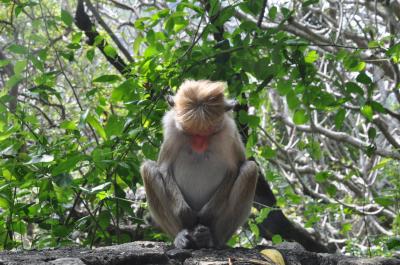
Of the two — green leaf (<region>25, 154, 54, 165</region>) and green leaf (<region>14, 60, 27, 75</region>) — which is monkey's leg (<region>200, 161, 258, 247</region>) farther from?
green leaf (<region>14, 60, 27, 75</region>)

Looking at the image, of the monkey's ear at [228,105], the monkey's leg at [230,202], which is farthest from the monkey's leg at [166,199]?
the monkey's ear at [228,105]

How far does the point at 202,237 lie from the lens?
484cm

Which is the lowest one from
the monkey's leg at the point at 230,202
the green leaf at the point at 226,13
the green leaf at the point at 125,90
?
the monkey's leg at the point at 230,202

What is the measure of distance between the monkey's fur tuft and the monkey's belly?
57cm

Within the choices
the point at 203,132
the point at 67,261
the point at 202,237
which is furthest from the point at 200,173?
the point at 67,261

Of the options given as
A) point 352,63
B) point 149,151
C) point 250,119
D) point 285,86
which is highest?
point 352,63

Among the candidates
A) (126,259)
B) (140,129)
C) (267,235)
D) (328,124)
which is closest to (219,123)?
(140,129)

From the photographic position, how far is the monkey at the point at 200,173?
4.80 metres

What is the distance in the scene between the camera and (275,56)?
4.71m

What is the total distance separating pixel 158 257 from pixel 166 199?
1430 millimetres

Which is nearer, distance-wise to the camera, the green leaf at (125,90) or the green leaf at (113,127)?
the green leaf at (113,127)

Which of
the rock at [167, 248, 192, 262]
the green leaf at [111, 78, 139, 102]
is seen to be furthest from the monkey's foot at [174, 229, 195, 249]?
the green leaf at [111, 78, 139, 102]

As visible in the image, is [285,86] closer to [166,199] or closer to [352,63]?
[352,63]

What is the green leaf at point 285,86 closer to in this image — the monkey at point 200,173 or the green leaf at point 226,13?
the monkey at point 200,173
